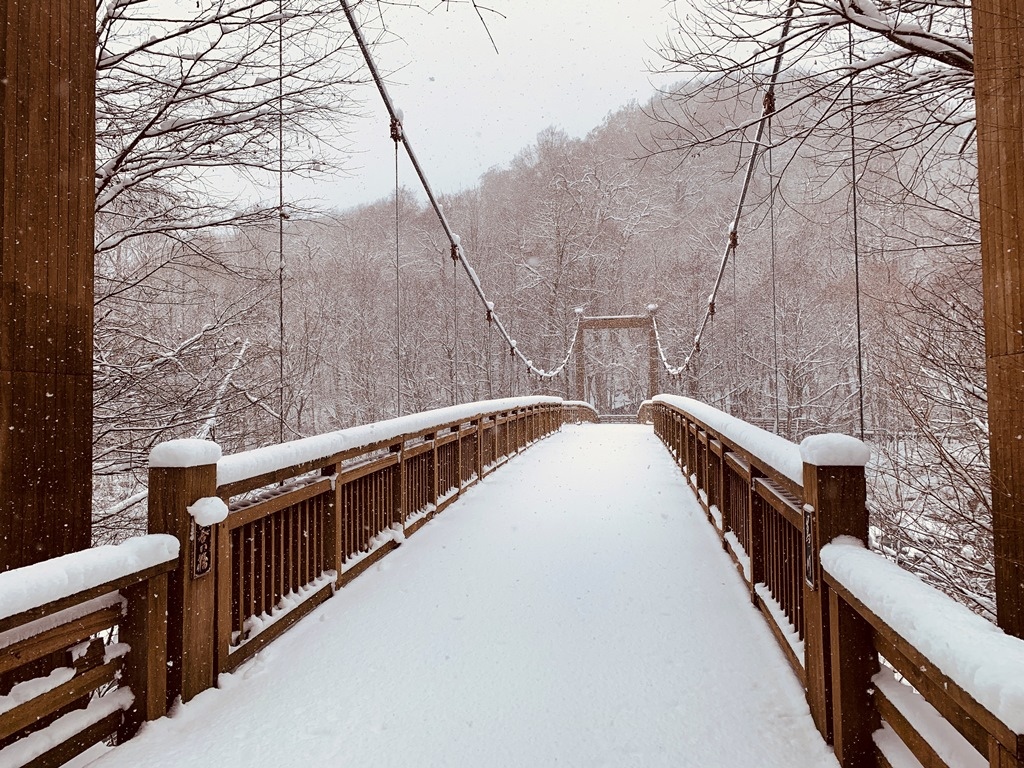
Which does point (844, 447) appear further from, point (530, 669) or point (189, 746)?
point (189, 746)

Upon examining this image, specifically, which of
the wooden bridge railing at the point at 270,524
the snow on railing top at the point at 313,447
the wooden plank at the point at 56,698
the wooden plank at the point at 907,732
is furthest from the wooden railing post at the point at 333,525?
the wooden plank at the point at 907,732

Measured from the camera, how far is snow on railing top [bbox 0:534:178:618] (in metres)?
1.33

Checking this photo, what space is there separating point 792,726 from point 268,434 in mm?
5463

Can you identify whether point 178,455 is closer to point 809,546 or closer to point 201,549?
point 201,549

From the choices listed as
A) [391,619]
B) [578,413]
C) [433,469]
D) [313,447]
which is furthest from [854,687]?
[578,413]

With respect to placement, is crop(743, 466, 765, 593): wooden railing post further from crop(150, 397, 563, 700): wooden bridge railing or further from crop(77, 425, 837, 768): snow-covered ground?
crop(150, 397, 563, 700): wooden bridge railing

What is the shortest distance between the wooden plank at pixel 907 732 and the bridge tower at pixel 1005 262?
0.37 m

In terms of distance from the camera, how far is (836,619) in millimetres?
1586

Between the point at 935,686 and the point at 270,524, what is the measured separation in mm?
2249

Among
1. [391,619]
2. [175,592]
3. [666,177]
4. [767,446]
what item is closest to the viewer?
[175,592]

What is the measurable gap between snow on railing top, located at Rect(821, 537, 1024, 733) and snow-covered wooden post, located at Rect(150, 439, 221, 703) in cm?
191

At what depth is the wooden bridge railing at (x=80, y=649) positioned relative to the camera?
1.38 metres

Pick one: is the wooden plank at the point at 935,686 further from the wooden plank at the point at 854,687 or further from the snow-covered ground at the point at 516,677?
the snow-covered ground at the point at 516,677

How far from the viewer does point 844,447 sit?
167 centimetres
